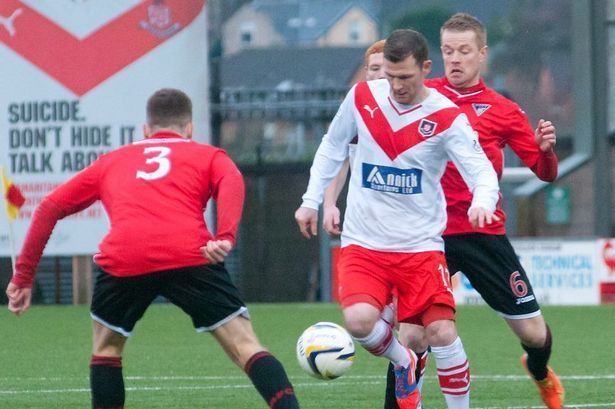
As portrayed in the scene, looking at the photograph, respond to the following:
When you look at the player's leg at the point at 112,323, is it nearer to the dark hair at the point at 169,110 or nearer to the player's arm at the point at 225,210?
the player's arm at the point at 225,210

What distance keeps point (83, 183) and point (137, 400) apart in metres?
2.51

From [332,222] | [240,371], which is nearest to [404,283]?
[332,222]

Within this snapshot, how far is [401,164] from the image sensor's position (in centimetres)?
691

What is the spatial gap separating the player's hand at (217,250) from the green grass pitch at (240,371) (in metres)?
2.24

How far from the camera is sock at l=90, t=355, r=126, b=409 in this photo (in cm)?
651

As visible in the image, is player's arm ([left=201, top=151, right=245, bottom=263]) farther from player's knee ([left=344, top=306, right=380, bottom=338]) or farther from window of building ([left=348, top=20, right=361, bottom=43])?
window of building ([left=348, top=20, right=361, bottom=43])

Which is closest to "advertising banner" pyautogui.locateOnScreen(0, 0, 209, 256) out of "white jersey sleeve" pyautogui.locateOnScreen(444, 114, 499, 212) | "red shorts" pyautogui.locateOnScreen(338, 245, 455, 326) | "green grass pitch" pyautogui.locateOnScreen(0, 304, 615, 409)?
"green grass pitch" pyautogui.locateOnScreen(0, 304, 615, 409)

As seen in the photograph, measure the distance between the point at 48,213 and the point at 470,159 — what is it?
6.20 ft

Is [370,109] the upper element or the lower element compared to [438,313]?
upper

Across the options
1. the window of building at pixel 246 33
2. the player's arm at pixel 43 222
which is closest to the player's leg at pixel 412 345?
the player's arm at pixel 43 222

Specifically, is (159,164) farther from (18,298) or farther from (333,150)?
(333,150)

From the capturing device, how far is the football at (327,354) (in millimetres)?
7066

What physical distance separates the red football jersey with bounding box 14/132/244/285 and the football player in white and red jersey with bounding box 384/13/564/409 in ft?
5.30

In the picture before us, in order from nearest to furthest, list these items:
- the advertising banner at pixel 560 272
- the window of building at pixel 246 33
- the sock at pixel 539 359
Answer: the sock at pixel 539 359 → the advertising banner at pixel 560 272 → the window of building at pixel 246 33
